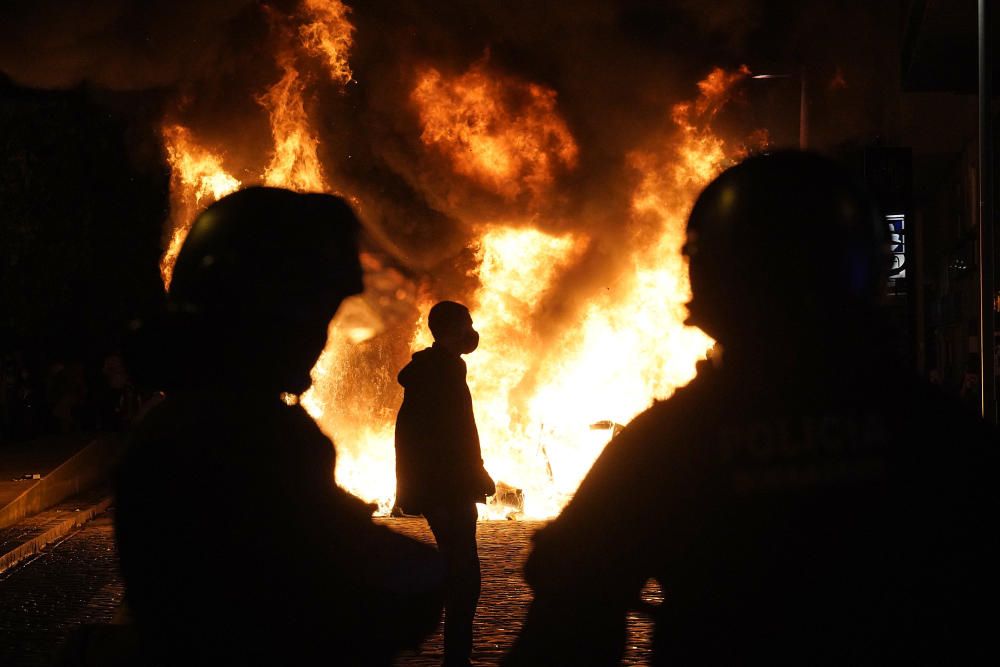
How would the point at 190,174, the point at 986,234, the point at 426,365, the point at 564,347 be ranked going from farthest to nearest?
1. the point at 986,234
2. the point at 564,347
3. the point at 190,174
4. the point at 426,365

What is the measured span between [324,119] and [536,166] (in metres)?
2.57

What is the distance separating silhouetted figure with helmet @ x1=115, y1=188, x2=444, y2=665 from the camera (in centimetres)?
170

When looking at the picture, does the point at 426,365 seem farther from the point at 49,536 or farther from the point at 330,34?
the point at 330,34

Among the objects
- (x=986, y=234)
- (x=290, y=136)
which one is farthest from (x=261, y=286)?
(x=986, y=234)

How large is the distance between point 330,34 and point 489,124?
2.20 metres

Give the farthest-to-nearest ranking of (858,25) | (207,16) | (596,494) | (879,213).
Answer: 1. (858,25)
2. (207,16)
3. (879,213)
4. (596,494)

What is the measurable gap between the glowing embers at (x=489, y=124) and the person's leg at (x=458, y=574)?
8.85 meters

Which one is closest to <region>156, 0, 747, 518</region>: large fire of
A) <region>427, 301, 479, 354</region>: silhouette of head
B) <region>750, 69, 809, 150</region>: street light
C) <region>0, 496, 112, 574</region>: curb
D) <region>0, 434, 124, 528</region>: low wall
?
<region>0, 496, 112, 574</region>: curb

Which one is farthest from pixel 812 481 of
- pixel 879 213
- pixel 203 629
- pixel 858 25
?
pixel 858 25

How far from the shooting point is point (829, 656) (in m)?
1.82

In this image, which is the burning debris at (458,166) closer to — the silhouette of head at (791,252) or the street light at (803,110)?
the street light at (803,110)

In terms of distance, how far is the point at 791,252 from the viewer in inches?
76.9

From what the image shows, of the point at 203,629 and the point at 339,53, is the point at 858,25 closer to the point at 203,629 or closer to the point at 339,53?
the point at 339,53

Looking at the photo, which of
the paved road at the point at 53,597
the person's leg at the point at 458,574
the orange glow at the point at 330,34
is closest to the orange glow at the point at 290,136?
the orange glow at the point at 330,34
